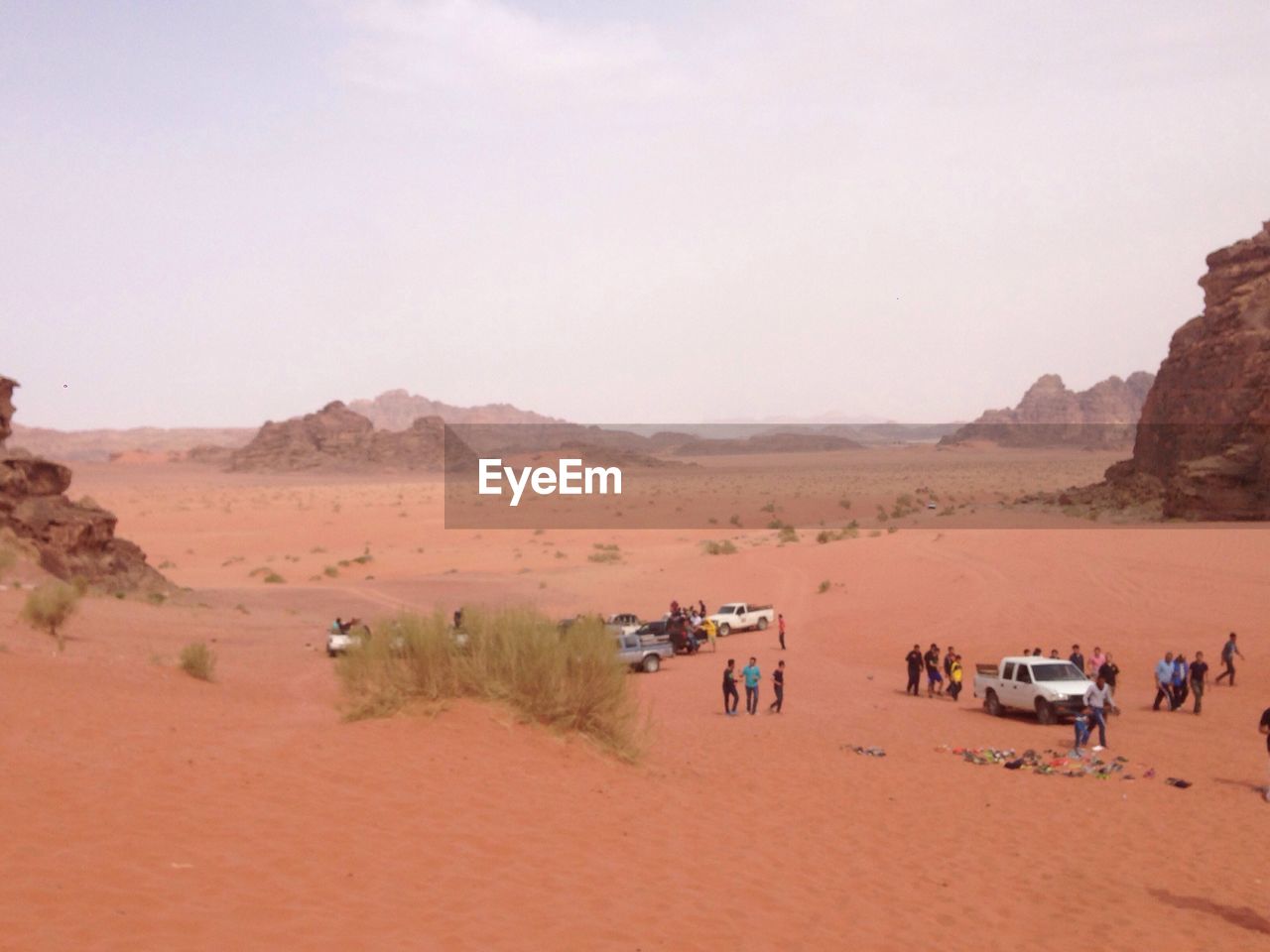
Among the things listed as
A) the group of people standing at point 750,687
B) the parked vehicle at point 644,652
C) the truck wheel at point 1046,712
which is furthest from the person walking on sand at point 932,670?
the parked vehicle at point 644,652

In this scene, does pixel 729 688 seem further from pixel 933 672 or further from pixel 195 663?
pixel 195 663

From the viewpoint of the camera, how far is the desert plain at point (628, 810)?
784cm

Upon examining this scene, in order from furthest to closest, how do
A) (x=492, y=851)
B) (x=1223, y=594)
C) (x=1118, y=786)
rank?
(x=1223, y=594) → (x=1118, y=786) → (x=492, y=851)

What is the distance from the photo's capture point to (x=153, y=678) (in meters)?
17.9

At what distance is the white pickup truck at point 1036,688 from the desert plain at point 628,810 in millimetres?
479

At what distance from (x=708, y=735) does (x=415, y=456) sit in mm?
121730

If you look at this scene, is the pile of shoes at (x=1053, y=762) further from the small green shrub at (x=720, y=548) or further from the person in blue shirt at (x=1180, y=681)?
the small green shrub at (x=720, y=548)

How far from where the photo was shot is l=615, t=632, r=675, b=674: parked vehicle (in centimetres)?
2712

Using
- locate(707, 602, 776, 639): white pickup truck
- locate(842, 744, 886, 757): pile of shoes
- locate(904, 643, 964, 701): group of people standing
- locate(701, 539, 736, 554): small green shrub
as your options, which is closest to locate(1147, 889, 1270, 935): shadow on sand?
locate(842, 744, 886, 757): pile of shoes

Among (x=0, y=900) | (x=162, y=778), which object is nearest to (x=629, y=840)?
(x=162, y=778)

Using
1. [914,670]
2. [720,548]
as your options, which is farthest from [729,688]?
[720,548]

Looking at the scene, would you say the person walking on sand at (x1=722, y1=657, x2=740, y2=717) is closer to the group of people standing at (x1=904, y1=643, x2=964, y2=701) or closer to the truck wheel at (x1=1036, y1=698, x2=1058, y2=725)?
the group of people standing at (x1=904, y1=643, x2=964, y2=701)

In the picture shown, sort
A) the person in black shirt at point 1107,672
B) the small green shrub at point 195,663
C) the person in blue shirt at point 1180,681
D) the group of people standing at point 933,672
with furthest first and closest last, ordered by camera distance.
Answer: the group of people standing at point 933,672 → the person in blue shirt at point 1180,681 → the person in black shirt at point 1107,672 → the small green shrub at point 195,663

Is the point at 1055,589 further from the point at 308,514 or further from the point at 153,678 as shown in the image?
the point at 308,514
